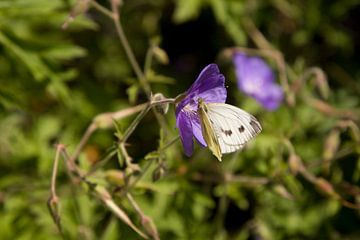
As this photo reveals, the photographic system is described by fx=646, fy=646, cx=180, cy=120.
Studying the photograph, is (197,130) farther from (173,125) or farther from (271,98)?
(271,98)

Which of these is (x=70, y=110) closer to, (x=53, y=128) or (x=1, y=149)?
(x=53, y=128)

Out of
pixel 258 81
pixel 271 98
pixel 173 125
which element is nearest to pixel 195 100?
pixel 173 125

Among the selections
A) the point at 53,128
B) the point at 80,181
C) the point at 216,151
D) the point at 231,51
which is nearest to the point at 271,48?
the point at 231,51

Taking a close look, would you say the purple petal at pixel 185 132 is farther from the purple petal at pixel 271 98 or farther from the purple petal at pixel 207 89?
the purple petal at pixel 271 98

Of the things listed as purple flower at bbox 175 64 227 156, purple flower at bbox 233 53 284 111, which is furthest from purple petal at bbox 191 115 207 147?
purple flower at bbox 233 53 284 111

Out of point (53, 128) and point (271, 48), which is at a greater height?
point (53, 128)

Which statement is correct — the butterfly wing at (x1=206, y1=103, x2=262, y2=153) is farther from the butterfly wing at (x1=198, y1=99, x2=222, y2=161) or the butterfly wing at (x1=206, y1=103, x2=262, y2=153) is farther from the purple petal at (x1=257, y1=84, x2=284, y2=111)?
the purple petal at (x1=257, y1=84, x2=284, y2=111)

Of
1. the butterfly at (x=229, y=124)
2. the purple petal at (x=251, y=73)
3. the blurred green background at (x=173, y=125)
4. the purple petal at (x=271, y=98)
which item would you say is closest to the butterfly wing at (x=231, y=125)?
the butterfly at (x=229, y=124)
